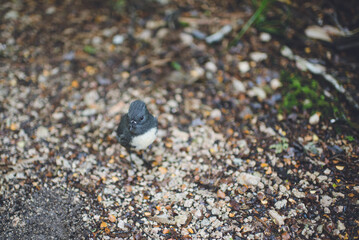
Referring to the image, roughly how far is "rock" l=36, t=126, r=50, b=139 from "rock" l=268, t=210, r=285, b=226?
2.46 m

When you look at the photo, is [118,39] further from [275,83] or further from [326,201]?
[326,201]

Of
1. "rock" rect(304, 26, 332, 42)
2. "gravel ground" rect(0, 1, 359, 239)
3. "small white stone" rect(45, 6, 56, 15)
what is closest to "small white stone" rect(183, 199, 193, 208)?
"gravel ground" rect(0, 1, 359, 239)

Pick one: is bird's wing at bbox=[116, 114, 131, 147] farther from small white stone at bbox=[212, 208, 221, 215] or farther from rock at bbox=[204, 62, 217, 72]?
rock at bbox=[204, 62, 217, 72]

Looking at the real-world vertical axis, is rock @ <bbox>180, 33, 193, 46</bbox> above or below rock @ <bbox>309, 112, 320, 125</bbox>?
above

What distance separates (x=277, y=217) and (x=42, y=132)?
2.59 metres

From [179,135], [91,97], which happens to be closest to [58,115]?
[91,97]

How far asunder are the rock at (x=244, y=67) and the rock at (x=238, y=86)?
0.57 feet

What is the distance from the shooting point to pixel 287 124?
10.7ft

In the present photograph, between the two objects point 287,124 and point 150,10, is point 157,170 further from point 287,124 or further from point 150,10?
point 150,10

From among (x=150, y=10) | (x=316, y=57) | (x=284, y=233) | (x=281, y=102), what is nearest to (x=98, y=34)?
(x=150, y=10)

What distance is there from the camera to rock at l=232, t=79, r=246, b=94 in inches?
140

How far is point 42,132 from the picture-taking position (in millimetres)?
3209

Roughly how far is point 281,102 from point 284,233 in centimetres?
155

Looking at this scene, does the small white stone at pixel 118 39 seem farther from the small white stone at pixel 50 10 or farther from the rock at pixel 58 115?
the rock at pixel 58 115
